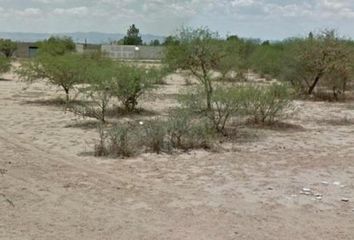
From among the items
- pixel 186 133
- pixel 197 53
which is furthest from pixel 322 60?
pixel 186 133

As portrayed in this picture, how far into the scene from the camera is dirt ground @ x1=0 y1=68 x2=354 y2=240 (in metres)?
6.62

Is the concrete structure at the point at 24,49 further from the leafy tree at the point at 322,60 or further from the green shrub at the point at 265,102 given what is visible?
the green shrub at the point at 265,102

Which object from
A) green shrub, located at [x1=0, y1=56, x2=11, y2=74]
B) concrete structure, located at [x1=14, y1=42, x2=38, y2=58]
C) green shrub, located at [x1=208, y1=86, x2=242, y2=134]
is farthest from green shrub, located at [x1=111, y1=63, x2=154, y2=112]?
concrete structure, located at [x1=14, y1=42, x2=38, y2=58]

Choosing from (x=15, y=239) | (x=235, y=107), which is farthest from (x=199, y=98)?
(x=15, y=239)

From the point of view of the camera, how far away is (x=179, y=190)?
869 cm

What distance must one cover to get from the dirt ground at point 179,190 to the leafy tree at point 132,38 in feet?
269

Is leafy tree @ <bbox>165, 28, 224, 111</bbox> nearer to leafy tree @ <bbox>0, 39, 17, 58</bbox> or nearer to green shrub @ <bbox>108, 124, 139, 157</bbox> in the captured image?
green shrub @ <bbox>108, 124, 139, 157</bbox>

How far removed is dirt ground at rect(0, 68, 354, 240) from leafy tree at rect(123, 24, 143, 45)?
82020mm

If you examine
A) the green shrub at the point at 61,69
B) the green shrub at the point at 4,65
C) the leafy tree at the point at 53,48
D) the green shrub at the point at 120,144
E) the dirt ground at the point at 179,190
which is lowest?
the dirt ground at the point at 179,190

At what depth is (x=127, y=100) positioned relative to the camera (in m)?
19.0

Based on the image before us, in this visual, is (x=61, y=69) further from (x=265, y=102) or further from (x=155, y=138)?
(x=155, y=138)

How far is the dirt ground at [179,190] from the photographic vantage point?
261 inches

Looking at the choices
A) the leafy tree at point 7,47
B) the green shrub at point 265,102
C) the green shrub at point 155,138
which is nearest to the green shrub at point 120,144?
the green shrub at point 155,138

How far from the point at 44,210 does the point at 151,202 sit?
1551 millimetres
